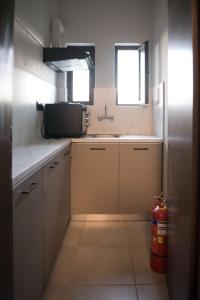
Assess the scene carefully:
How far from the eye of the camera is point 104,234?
283cm

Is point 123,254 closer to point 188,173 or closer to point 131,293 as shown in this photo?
point 131,293

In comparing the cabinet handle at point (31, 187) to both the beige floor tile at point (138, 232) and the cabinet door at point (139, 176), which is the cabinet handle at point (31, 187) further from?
the cabinet door at point (139, 176)

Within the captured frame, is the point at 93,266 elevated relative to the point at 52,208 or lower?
lower

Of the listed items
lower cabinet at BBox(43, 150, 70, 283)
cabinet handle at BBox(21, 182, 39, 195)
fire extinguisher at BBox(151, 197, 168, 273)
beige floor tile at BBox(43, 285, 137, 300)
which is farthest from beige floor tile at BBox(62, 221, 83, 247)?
cabinet handle at BBox(21, 182, 39, 195)

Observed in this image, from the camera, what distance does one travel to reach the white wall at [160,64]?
296 centimetres

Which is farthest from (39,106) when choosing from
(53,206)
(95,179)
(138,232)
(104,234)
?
(138,232)

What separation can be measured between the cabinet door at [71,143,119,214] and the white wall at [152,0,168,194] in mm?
531

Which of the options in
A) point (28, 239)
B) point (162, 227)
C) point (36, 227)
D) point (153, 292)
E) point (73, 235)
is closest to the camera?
point (28, 239)

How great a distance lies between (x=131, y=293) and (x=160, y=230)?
0.45m

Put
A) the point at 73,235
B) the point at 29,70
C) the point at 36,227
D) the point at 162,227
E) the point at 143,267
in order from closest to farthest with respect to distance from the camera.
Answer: the point at 36,227
the point at 162,227
the point at 143,267
the point at 29,70
the point at 73,235

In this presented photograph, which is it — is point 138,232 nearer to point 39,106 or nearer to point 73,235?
point 73,235

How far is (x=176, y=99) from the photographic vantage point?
5.19 feet

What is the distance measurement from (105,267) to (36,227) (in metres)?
0.85

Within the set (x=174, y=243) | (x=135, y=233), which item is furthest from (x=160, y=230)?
(x=135, y=233)
